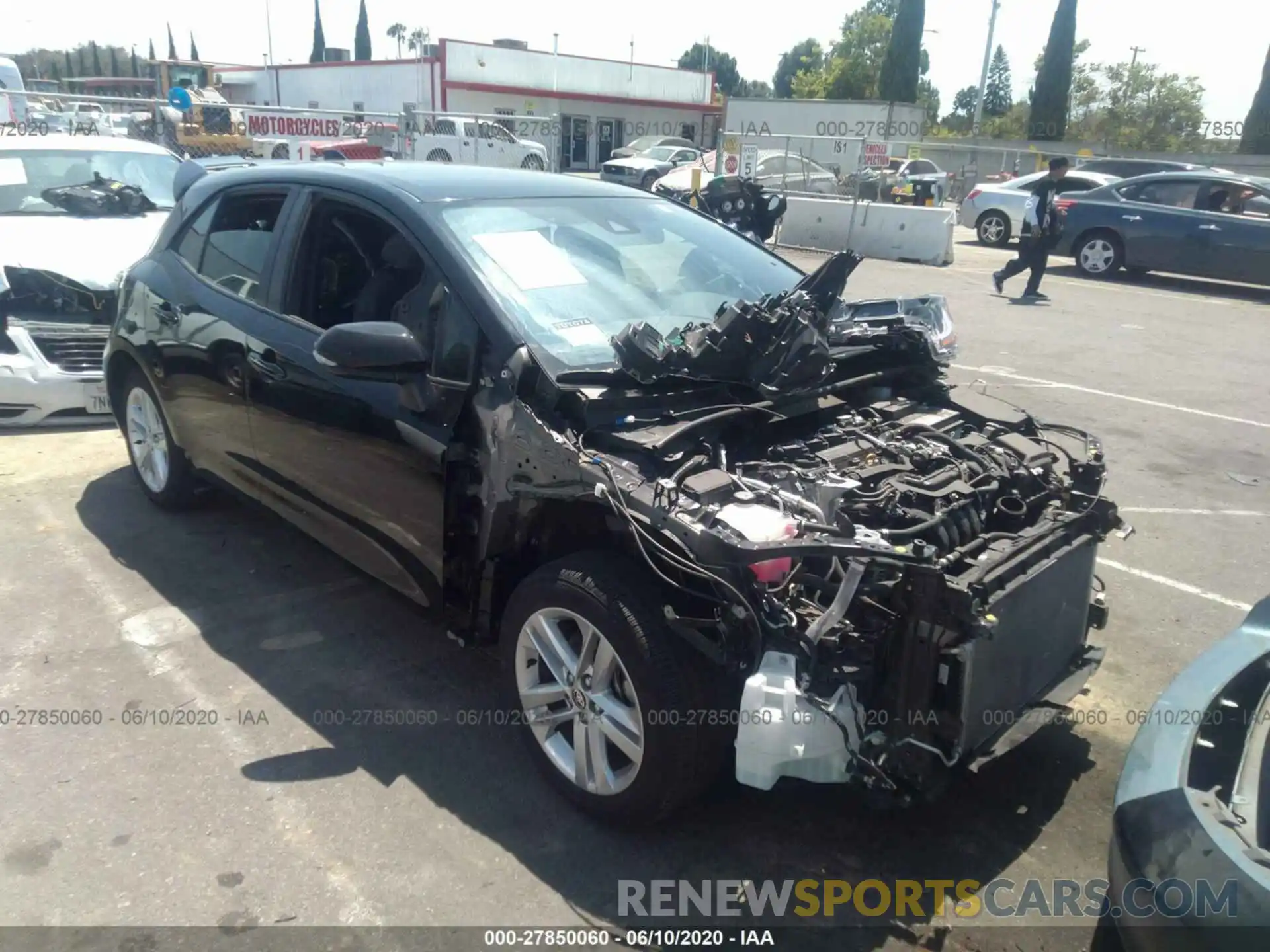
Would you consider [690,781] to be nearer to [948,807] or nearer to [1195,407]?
[948,807]

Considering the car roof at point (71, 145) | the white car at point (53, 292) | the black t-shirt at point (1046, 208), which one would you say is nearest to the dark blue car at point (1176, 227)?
the black t-shirt at point (1046, 208)

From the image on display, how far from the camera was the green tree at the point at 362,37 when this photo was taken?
73.6m

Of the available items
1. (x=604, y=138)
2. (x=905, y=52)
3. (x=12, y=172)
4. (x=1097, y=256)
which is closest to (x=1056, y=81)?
(x=905, y=52)

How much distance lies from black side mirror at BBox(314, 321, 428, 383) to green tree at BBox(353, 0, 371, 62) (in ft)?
257

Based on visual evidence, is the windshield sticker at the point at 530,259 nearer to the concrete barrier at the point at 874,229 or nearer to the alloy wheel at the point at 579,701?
the alloy wheel at the point at 579,701

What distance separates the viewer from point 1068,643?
10.7 feet

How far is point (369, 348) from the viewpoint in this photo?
329cm

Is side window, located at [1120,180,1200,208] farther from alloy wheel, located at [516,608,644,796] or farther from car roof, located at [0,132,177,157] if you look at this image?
alloy wheel, located at [516,608,644,796]

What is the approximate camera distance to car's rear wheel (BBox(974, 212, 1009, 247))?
20.5 metres

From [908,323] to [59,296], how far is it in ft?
20.4

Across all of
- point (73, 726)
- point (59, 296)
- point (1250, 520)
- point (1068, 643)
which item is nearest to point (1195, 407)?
point (1250, 520)

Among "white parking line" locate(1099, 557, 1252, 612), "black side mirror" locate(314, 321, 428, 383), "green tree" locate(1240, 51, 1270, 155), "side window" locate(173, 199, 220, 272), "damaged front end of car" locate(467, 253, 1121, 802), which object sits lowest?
"white parking line" locate(1099, 557, 1252, 612)

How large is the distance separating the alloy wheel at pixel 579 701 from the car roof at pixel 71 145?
807 centimetres

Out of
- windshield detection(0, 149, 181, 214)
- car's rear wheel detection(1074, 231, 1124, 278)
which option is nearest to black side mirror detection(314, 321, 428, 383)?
windshield detection(0, 149, 181, 214)
